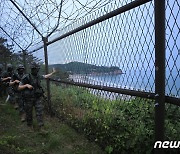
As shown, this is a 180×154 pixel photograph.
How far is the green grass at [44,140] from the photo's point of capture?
4.35 metres

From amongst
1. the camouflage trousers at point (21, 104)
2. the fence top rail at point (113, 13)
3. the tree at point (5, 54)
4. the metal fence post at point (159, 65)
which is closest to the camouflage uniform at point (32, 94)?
the camouflage trousers at point (21, 104)

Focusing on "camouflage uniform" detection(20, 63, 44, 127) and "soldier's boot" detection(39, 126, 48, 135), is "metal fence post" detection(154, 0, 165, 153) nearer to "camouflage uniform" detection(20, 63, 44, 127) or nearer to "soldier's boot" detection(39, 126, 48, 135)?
"soldier's boot" detection(39, 126, 48, 135)

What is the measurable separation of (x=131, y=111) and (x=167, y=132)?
0.70 meters

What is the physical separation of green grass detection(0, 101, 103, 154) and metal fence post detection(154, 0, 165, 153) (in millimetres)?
1661

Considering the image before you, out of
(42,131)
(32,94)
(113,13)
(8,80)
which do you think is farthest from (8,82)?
(113,13)

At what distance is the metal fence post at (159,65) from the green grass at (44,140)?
166 cm

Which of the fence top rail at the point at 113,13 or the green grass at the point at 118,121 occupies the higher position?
the fence top rail at the point at 113,13

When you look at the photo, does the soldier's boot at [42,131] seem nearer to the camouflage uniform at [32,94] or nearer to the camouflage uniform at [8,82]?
the camouflage uniform at [32,94]

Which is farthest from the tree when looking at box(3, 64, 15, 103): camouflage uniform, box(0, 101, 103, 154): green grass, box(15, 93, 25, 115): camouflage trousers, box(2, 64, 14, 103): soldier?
box(0, 101, 103, 154): green grass

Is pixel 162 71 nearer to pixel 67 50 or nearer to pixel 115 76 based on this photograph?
pixel 115 76

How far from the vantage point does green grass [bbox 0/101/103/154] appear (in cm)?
435

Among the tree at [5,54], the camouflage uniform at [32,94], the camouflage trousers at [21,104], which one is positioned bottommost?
the camouflage trousers at [21,104]

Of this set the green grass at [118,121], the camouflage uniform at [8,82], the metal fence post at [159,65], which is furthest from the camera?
the camouflage uniform at [8,82]

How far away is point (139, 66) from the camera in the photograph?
3.16 metres
